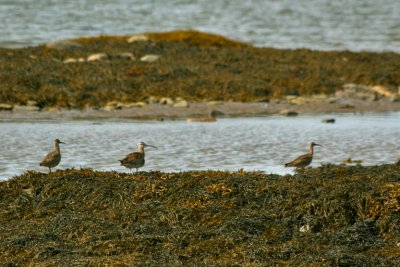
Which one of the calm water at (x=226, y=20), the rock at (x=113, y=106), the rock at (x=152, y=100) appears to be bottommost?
the rock at (x=113, y=106)

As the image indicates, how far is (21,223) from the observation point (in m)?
11.1

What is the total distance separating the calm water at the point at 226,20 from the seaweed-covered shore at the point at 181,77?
6.13 metres

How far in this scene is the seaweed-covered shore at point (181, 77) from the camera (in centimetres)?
2431

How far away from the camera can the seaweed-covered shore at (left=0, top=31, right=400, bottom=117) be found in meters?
24.3

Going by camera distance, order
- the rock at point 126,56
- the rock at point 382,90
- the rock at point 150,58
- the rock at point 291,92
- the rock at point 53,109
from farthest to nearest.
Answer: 1. the rock at point 126,56
2. the rock at point 150,58
3. the rock at point 382,90
4. the rock at point 291,92
5. the rock at point 53,109

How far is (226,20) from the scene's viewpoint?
164 feet

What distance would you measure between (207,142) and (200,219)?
26.8 ft

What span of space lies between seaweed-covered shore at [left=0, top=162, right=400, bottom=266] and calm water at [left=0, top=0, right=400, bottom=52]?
2360 centimetres

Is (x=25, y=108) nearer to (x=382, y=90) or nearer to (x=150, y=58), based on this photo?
(x=150, y=58)

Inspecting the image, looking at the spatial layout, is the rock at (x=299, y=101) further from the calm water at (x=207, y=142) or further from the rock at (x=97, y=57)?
the rock at (x=97, y=57)

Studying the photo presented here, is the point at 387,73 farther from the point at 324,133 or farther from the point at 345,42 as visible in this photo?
the point at 345,42

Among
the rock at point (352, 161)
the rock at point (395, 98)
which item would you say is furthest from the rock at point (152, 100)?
the rock at point (352, 161)

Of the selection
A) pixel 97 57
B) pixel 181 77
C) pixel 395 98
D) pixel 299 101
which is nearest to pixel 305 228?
pixel 299 101

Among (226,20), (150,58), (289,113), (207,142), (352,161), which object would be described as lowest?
(352,161)
